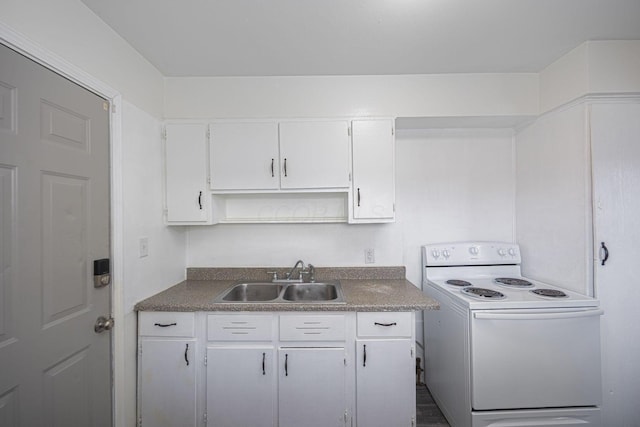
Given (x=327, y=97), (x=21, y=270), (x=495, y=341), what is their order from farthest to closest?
(x=327, y=97)
(x=495, y=341)
(x=21, y=270)

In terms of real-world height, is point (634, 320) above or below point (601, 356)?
above

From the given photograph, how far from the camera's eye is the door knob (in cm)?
130

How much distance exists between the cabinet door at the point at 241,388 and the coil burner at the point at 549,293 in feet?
5.75

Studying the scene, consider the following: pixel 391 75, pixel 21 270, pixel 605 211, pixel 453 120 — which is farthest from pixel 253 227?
pixel 605 211

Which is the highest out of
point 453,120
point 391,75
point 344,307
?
point 391,75

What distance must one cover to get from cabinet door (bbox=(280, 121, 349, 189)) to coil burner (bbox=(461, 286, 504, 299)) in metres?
1.09

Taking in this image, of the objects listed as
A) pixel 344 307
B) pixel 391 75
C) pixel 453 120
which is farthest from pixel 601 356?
pixel 391 75

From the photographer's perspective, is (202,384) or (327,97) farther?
(327,97)

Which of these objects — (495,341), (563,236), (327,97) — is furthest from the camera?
(327,97)

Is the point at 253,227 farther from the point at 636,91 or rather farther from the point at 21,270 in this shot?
the point at 636,91

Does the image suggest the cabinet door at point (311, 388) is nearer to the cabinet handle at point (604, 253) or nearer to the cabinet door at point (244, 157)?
the cabinet door at point (244, 157)

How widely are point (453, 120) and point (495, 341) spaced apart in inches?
60.9

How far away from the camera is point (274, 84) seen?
75.2 inches

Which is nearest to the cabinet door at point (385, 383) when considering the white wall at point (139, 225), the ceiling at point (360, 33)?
the white wall at point (139, 225)
